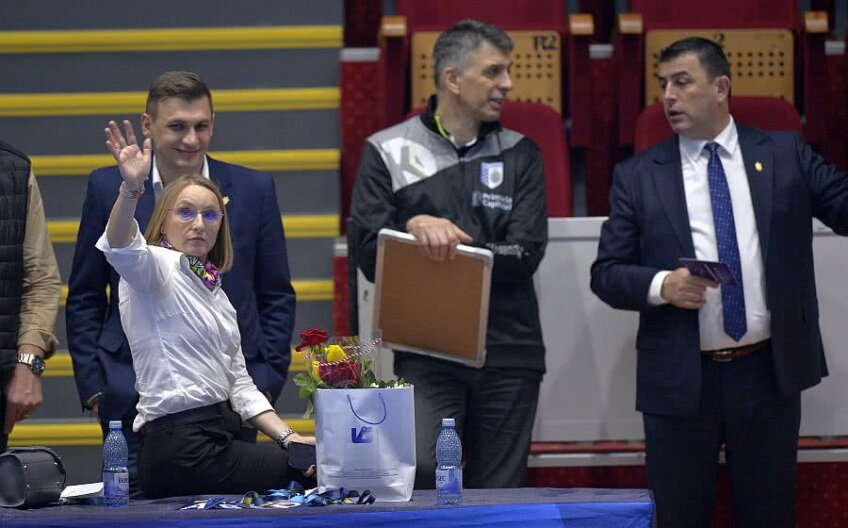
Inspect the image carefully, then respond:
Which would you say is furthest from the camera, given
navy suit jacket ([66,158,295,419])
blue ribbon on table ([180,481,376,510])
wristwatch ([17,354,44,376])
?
wristwatch ([17,354,44,376])

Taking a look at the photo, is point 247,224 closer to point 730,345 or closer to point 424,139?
point 424,139

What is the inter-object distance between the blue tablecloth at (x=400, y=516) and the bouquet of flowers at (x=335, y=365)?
26 centimetres

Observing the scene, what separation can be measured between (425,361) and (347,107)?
149 cm

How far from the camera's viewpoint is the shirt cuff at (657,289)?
361 cm

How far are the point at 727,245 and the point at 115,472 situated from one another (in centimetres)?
185

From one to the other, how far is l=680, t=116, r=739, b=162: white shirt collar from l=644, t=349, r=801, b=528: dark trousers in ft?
1.91

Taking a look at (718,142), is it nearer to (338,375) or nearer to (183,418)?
(338,375)

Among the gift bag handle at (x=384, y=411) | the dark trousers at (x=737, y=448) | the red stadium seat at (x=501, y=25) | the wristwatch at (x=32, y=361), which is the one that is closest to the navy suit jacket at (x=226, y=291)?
the wristwatch at (x=32, y=361)

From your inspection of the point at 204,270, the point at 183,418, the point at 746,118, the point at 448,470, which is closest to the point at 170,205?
the point at 204,270

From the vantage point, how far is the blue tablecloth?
2.33 m

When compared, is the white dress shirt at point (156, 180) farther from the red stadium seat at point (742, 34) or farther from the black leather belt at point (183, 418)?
the red stadium seat at point (742, 34)

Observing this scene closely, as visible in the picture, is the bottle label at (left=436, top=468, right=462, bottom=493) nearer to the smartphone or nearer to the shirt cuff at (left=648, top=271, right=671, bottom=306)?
the smartphone

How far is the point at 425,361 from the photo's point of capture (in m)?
3.67

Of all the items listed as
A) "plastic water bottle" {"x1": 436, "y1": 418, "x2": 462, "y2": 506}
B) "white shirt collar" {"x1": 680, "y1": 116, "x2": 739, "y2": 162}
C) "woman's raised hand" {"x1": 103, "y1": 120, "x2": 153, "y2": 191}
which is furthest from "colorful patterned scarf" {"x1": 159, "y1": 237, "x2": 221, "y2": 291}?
"white shirt collar" {"x1": 680, "y1": 116, "x2": 739, "y2": 162}
